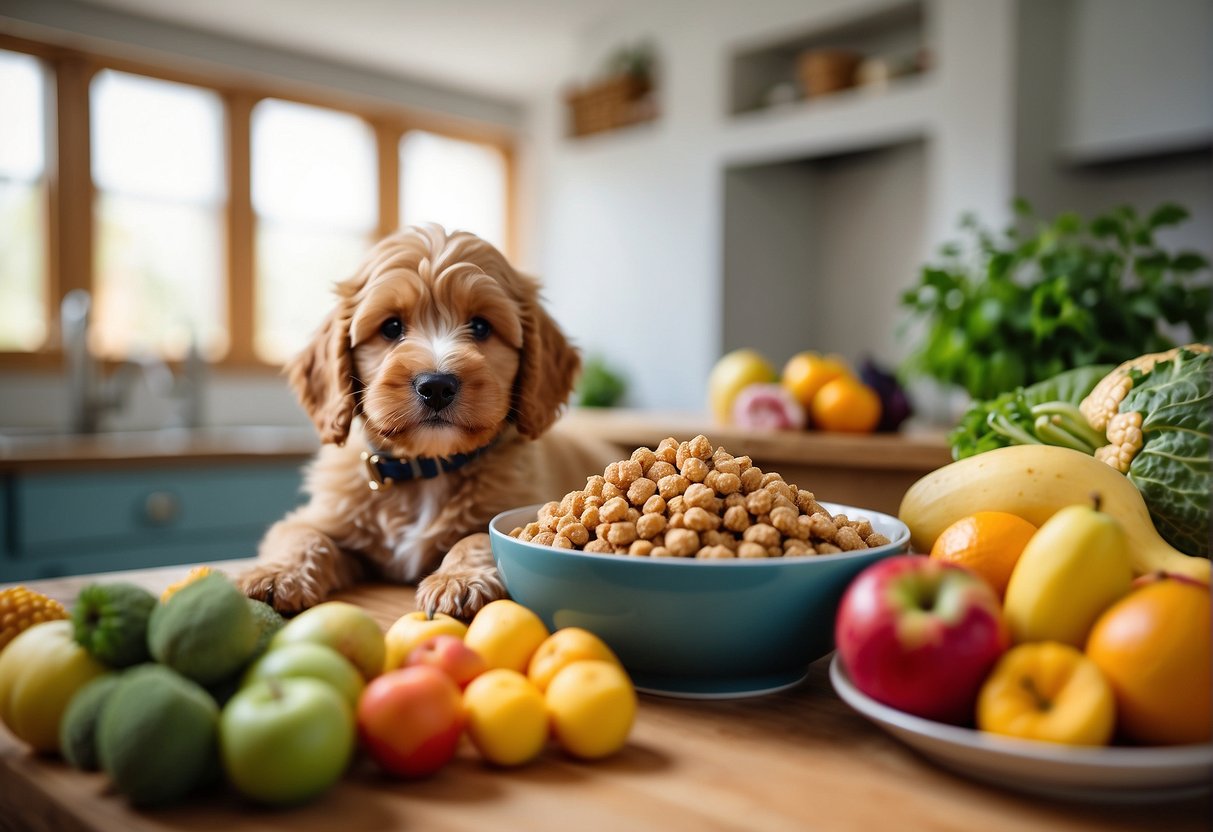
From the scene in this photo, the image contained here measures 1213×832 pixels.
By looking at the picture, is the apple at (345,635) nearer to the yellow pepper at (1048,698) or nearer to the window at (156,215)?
the yellow pepper at (1048,698)

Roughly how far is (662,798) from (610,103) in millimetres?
5714

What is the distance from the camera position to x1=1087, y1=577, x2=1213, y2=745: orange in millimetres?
575

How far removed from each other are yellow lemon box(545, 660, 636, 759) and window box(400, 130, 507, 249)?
232 inches

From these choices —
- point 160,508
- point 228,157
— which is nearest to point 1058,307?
point 160,508

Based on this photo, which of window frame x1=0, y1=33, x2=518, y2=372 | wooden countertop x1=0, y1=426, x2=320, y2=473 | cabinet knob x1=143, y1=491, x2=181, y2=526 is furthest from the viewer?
window frame x1=0, y1=33, x2=518, y2=372

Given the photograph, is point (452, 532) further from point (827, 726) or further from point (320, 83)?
point (320, 83)

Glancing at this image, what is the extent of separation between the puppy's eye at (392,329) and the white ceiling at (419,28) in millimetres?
4464

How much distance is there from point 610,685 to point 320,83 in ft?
20.0

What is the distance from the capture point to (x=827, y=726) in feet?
2.37

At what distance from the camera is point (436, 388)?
3.73 ft

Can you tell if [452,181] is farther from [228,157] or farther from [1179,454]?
[1179,454]

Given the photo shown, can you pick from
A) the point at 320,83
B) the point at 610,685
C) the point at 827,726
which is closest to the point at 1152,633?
the point at 827,726

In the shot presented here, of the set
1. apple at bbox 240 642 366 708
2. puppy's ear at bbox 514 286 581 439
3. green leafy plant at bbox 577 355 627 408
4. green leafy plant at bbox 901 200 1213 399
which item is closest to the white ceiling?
green leafy plant at bbox 577 355 627 408

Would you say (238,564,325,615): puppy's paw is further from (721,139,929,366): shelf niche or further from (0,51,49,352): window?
(0,51,49,352): window
